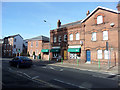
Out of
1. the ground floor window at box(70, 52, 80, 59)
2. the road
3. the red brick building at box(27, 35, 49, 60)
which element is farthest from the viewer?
the red brick building at box(27, 35, 49, 60)

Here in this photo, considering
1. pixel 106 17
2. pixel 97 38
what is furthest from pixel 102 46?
pixel 106 17

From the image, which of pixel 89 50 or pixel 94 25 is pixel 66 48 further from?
Answer: pixel 94 25

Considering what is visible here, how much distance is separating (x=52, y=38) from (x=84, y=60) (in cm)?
1092

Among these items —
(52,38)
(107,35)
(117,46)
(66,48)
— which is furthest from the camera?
(52,38)

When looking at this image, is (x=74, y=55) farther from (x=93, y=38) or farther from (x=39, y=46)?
(x=39, y=46)

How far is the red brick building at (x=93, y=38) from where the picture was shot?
16906 mm

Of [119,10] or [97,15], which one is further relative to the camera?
[97,15]

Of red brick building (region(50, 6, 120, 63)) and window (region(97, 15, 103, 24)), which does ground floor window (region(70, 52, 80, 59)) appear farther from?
window (region(97, 15, 103, 24))

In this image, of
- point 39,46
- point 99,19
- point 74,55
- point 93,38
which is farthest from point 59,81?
point 39,46

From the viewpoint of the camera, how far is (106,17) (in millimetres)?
17750

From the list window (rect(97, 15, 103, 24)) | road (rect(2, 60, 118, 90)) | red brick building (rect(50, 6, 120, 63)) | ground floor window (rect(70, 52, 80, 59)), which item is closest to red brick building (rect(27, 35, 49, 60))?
red brick building (rect(50, 6, 120, 63))

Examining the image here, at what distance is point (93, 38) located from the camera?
19219 mm

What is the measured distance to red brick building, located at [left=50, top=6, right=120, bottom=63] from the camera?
1691 cm

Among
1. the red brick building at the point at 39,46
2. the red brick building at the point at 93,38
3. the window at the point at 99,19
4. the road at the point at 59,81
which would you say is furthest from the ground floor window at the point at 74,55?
the road at the point at 59,81
